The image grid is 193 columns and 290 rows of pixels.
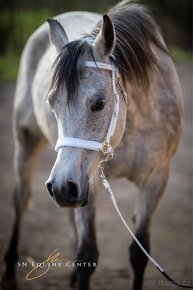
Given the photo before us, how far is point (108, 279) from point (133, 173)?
111 cm

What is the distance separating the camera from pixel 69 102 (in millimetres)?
3025

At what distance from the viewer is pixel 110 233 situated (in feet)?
18.6

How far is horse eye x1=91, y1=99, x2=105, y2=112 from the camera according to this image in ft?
9.98

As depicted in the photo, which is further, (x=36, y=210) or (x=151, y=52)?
(x=36, y=210)

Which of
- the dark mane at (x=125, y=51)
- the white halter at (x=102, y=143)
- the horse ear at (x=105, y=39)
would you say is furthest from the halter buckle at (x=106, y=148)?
the horse ear at (x=105, y=39)

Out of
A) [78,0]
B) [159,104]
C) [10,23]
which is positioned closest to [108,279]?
[159,104]

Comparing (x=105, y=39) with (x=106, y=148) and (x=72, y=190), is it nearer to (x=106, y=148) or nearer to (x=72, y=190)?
(x=106, y=148)

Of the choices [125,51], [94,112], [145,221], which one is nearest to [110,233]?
[145,221]

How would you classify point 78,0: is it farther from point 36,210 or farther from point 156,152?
point 156,152

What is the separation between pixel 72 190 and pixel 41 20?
39.3 ft

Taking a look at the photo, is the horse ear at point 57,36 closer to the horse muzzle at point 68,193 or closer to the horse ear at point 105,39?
the horse ear at point 105,39

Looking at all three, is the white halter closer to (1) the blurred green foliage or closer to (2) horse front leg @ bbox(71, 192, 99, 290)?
(2) horse front leg @ bbox(71, 192, 99, 290)

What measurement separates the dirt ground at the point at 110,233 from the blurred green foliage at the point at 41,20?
5.65m

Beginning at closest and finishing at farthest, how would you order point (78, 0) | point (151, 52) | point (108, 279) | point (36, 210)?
point (151, 52) < point (108, 279) < point (36, 210) < point (78, 0)
